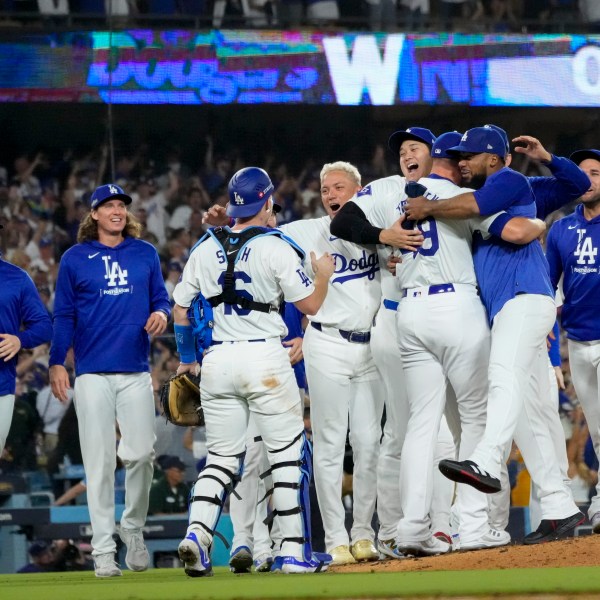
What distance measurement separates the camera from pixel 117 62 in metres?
11.5

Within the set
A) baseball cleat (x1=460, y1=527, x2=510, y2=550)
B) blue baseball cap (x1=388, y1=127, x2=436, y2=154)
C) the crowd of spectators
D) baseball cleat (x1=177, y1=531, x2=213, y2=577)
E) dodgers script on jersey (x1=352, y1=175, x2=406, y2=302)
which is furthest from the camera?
the crowd of spectators

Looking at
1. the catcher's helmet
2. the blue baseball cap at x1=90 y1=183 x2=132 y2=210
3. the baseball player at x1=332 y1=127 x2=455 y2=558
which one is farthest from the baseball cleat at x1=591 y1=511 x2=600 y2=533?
the blue baseball cap at x1=90 y1=183 x2=132 y2=210

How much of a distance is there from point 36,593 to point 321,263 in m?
2.01

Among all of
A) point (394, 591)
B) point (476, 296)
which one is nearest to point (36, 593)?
point (394, 591)

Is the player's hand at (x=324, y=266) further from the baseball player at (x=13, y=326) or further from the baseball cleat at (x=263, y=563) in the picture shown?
the baseball player at (x=13, y=326)

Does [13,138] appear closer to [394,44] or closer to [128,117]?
[128,117]

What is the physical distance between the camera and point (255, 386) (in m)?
5.53

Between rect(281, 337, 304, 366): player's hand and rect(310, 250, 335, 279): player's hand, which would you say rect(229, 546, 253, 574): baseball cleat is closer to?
rect(281, 337, 304, 366): player's hand

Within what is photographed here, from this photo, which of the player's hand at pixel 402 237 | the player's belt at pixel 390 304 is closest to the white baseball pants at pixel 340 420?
the player's belt at pixel 390 304

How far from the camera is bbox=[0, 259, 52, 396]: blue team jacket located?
6996 mm

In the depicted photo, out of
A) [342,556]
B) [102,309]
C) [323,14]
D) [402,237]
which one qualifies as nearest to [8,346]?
[102,309]

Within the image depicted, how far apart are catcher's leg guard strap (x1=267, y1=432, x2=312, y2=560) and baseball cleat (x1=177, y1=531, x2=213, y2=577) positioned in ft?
1.17

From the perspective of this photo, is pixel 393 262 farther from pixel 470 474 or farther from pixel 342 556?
pixel 342 556

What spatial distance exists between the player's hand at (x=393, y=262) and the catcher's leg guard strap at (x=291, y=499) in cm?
98
